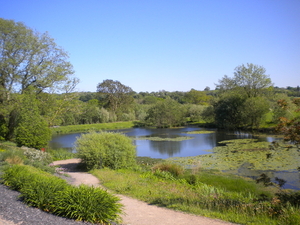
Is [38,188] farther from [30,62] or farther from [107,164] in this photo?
[30,62]

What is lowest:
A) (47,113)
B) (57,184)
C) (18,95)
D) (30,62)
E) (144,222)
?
(144,222)

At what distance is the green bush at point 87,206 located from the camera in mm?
5676

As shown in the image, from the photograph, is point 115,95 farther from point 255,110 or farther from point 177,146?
point 177,146

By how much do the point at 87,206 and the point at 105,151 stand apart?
890 cm

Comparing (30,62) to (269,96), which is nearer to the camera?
(30,62)

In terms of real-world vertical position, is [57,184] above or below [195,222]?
above

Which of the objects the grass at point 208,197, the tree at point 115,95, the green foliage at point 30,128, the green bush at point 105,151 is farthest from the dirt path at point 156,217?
the tree at point 115,95

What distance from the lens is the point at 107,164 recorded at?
1459 cm

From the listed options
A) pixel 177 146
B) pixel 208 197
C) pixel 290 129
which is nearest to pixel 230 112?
pixel 177 146

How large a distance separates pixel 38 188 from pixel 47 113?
1941 cm

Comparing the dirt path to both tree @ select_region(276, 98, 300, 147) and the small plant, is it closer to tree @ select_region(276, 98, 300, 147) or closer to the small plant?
tree @ select_region(276, 98, 300, 147)

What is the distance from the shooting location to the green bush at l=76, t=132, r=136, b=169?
14.4 m

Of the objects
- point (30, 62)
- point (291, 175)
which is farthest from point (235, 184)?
point (30, 62)

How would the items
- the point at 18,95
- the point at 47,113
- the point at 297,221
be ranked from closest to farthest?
the point at 297,221, the point at 18,95, the point at 47,113
